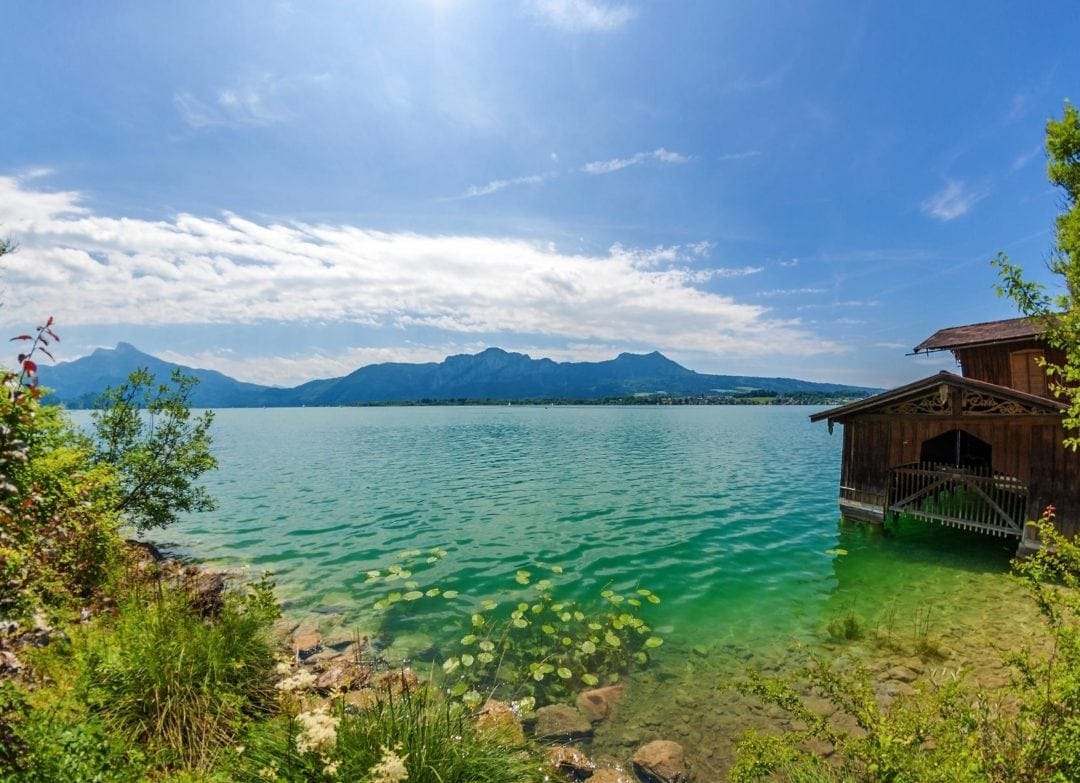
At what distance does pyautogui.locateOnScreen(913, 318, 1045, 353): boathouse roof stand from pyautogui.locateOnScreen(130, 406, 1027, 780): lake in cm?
902

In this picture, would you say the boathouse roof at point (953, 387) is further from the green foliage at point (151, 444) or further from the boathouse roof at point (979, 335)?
the green foliage at point (151, 444)

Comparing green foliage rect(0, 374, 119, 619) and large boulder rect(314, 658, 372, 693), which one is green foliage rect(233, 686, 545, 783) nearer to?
green foliage rect(0, 374, 119, 619)

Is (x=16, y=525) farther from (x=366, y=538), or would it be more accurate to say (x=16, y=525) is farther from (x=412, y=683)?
(x=366, y=538)

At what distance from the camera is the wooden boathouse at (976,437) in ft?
54.8

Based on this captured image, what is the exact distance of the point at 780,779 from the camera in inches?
292

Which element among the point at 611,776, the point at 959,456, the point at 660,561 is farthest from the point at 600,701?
the point at 959,456

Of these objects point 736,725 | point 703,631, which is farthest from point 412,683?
point 703,631

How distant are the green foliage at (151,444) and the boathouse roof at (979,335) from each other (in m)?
33.4

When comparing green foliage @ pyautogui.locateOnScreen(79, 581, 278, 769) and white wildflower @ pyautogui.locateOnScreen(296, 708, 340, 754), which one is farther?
green foliage @ pyautogui.locateOnScreen(79, 581, 278, 769)

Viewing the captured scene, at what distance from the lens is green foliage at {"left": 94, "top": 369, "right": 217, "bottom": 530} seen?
57.2 feet

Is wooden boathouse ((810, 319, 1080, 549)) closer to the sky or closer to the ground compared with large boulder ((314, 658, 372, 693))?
closer to the sky

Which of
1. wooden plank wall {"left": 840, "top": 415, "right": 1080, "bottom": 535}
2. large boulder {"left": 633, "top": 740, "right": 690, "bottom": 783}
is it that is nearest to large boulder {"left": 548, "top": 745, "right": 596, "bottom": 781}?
large boulder {"left": 633, "top": 740, "right": 690, "bottom": 783}

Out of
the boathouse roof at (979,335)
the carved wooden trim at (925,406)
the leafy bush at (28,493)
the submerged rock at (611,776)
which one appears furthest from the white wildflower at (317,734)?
the boathouse roof at (979,335)

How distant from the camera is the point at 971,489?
20219 mm
